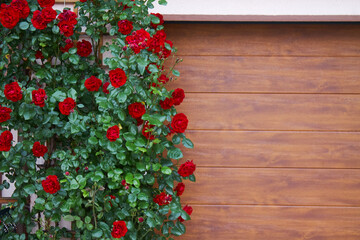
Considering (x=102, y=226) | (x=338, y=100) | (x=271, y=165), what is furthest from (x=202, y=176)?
(x=338, y=100)

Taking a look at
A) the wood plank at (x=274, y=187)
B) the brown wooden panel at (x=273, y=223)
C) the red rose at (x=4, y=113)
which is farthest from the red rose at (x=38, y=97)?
the brown wooden panel at (x=273, y=223)

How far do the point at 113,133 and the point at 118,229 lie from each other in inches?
17.0

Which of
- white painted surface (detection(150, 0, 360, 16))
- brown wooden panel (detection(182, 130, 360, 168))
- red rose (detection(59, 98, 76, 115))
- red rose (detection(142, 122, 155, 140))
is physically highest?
white painted surface (detection(150, 0, 360, 16))

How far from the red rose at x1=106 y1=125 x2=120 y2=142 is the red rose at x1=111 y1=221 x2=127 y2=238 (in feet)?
1.24

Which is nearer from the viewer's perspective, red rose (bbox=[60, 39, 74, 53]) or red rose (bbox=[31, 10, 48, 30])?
red rose (bbox=[31, 10, 48, 30])

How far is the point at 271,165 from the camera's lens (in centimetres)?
184

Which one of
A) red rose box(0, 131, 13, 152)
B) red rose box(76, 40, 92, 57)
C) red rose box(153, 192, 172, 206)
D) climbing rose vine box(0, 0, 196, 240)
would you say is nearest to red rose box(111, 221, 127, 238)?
climbing rose vine box(0, 0, 196, 240)

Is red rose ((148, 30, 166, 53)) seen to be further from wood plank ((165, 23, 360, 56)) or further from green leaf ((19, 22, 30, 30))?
green leaf ((19, 22, 30, 30))

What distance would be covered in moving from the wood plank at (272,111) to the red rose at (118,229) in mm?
682

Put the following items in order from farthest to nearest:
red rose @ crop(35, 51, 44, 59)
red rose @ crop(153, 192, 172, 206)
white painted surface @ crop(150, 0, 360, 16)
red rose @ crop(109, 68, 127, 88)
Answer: white painted surface @ crop(150, 0, 360, 16) < red rose @ crop(35, 51, 44, 59) < red rose @ crop(153, 192, 172, 206) < red rose @ crop(109, 68, 127, 88)

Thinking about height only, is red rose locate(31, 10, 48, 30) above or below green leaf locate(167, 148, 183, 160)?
above

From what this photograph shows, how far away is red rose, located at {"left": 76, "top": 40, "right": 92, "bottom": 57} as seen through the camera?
165cm

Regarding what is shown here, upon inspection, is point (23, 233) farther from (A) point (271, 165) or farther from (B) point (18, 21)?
(A) point (271, 165)

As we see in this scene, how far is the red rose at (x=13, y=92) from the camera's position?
148cm
